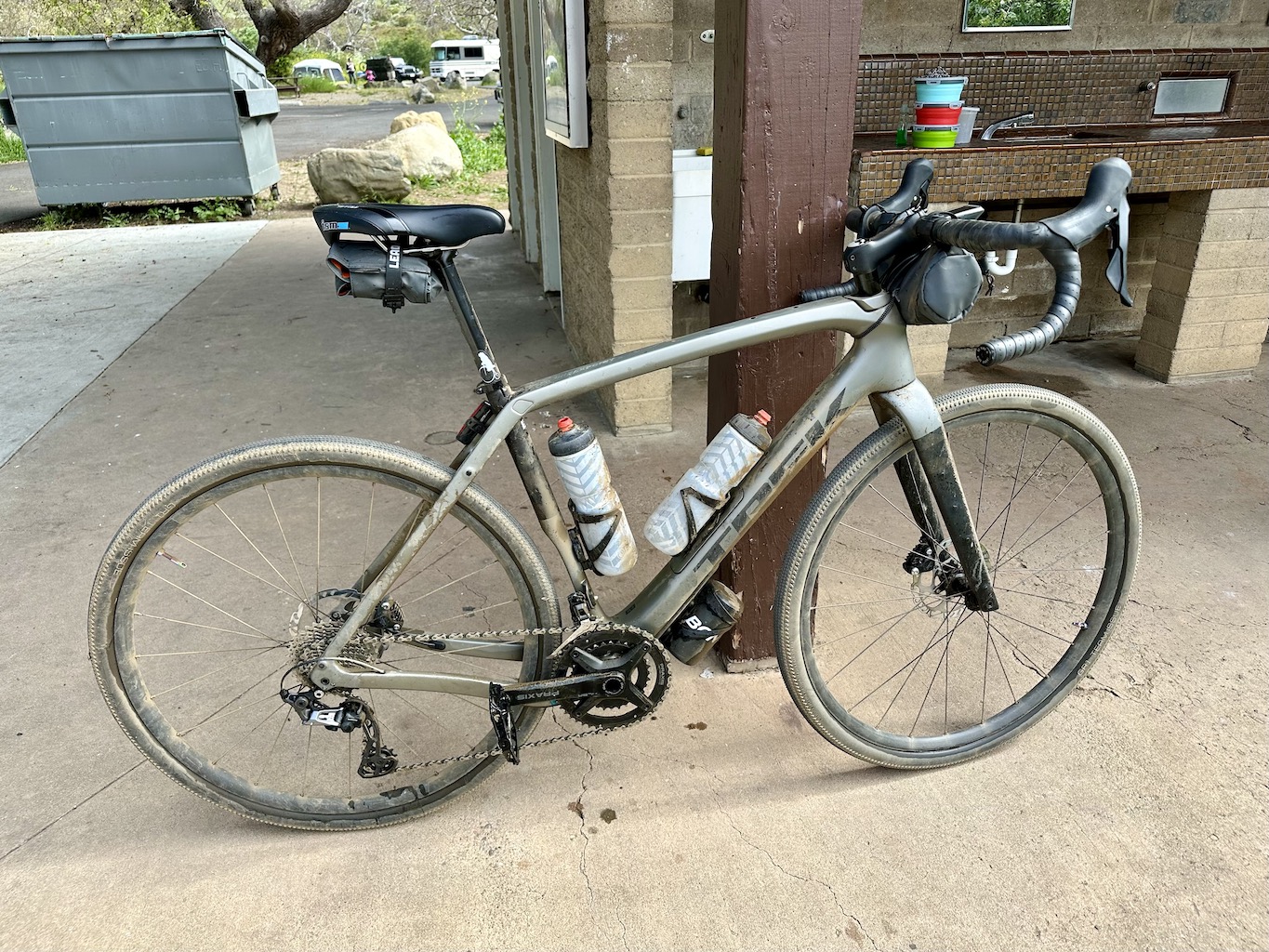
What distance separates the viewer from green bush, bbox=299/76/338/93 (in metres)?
32.5

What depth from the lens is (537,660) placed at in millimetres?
1813

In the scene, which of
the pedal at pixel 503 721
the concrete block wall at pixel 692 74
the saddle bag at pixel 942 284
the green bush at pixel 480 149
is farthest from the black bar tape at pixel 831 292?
the green bush at pixel 480 149

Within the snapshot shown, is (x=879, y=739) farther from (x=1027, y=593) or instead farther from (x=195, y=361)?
(x=195, y=361)

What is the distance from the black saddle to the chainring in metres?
0.81

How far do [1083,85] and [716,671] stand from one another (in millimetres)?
3636

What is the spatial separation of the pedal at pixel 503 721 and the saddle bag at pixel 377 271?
782mm

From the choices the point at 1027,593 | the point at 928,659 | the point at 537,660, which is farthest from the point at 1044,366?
the point at 537,660

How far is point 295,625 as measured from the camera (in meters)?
1.73

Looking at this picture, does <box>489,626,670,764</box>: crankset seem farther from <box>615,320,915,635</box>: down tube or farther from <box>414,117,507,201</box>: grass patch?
<box>414,117,507,201</box>: grass patch

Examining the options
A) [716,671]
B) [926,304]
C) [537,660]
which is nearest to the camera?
[926,304]

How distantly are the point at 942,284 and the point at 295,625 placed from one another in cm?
139

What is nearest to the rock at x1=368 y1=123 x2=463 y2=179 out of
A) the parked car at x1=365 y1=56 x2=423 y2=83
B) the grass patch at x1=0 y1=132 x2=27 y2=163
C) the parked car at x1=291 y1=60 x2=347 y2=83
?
the grass patch at x1=0 y1=132 x2=27 y2=163

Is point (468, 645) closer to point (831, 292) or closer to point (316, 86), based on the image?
point (831, 292)

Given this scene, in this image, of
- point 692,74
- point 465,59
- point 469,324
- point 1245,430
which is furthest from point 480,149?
point 465,59
